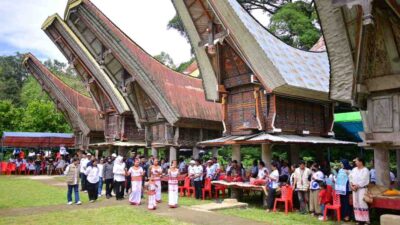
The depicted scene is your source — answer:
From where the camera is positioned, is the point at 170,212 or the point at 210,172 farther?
the point at 210,172

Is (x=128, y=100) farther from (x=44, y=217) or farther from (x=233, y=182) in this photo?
(x=44, y=217)

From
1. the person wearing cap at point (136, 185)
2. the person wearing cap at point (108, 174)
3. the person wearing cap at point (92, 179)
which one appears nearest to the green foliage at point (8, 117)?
the person wearing cap at point (108, 174)

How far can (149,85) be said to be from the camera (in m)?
15.9

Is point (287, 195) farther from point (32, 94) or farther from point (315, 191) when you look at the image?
point (32, 94)

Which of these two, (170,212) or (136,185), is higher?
(136,185)

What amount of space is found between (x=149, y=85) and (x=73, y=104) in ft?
30.5

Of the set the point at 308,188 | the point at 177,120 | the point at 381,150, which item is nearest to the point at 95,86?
the point at 177,120

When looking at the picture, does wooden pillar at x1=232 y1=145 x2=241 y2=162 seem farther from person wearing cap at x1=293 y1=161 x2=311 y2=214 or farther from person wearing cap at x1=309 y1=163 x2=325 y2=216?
person wearing cap at x1=309 y1=163 x2=325 y2=216

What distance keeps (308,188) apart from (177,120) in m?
6.80

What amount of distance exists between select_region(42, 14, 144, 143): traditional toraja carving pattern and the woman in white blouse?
38.2 ft

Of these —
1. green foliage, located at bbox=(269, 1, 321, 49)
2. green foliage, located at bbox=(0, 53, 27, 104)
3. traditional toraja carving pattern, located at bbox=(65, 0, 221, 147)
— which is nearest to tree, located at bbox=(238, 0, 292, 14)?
green foliage, located at bbox=(269, 1, 321, 49)

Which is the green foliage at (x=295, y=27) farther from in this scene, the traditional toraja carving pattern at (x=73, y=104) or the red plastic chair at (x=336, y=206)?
the red plastic chair at (x=336, y=206)

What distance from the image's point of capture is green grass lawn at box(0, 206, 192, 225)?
841 centimetres

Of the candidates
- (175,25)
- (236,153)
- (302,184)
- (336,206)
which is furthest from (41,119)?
(336,206)
